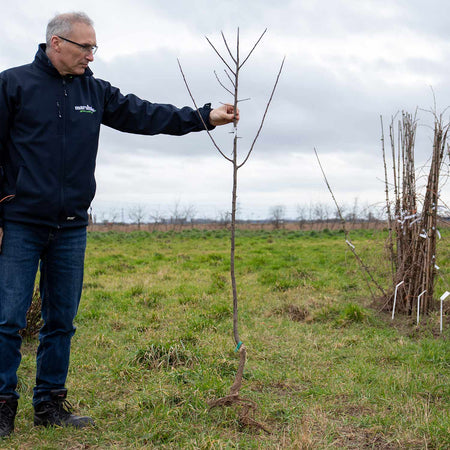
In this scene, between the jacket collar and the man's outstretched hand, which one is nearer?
the jacket collar

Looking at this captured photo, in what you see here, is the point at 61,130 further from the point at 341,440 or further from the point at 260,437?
the point at 341,440

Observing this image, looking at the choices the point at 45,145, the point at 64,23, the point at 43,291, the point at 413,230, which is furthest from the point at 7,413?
the point at 413,230

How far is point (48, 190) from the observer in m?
2.35

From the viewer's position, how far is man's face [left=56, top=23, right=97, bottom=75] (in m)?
2.34

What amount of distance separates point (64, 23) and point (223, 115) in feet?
3.00

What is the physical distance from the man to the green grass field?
387 mm

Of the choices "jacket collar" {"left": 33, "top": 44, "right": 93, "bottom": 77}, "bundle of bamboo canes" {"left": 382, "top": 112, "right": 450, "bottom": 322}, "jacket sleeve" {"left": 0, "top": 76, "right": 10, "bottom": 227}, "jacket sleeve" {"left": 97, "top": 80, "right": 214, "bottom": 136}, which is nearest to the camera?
"jacket sleeve" {"left": 0, "top": 76, "right": 10, "bottom": 227}

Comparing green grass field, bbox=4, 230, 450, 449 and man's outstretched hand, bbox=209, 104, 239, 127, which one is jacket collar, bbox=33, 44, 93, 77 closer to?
man's outstretched hand, bbox=209, 104, 239, 127

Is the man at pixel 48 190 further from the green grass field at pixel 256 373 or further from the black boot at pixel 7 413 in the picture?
the green grass field at pixel 256 373

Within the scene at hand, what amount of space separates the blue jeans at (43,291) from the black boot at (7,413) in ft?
0.11

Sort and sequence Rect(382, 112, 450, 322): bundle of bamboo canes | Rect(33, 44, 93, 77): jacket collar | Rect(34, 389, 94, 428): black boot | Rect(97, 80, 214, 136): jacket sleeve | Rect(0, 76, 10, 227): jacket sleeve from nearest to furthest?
Rect(0, 76, 10, 227): jacket sleeve < Rect(33, 44, 93, 77): jacket collar < Rect(34, 389, 94, 428): black boot < Rect(97, 80, 214, 136): jacket sleeve < Rect(382, 112, 450, 322): bundle of bamboo canes

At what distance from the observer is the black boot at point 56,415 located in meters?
2.57

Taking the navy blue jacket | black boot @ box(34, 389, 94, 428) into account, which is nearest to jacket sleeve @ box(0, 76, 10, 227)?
the navy blue jacket

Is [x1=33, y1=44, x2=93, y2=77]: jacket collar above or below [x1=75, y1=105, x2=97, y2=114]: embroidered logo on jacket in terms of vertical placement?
above
